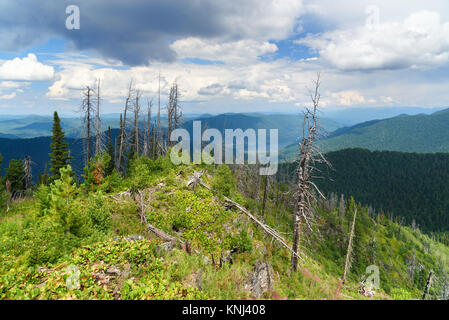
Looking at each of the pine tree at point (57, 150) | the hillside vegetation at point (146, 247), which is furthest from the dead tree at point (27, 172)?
the hillside vegetation at point (146, 247)

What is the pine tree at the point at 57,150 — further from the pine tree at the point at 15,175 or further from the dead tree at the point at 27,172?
the pine tree at the point at 15,175

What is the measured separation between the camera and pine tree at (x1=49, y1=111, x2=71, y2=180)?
27.6 meters

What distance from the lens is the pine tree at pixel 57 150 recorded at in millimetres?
27609

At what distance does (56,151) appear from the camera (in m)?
Answer: 28.4

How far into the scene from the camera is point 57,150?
28344 mm
